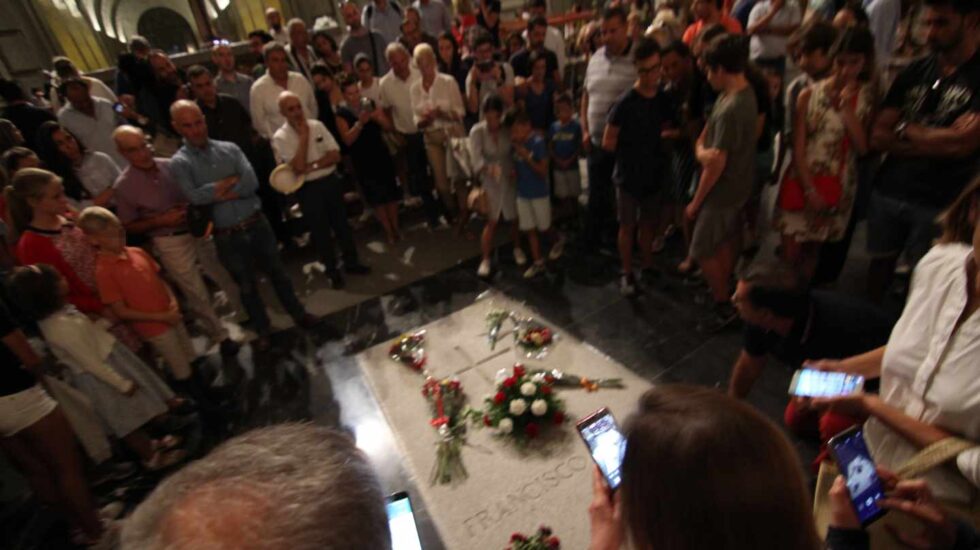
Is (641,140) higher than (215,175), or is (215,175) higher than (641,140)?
(215,175)

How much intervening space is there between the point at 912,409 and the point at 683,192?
2.49m

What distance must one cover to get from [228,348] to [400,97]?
2.93m

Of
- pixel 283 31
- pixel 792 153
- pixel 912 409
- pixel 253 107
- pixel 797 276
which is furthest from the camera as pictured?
pixel 283 31

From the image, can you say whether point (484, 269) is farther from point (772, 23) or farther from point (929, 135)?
point (772, 23)

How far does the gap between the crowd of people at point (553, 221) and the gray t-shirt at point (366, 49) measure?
26 mm

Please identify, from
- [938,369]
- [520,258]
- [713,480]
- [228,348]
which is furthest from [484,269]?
[713,480]

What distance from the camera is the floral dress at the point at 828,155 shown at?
274 cm

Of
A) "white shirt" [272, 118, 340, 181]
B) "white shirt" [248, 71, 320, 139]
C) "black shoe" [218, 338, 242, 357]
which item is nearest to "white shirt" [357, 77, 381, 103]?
"white shirt" [248, 71, 320, 139]

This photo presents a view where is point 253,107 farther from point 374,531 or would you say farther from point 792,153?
→ point 374,531

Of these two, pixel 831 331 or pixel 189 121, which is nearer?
pixel 831 331

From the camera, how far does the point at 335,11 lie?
37.1 feet

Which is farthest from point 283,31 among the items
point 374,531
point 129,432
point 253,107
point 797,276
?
point 374,531

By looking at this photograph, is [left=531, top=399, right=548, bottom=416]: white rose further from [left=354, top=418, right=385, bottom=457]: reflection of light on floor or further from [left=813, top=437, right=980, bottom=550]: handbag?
[left=813, top=437, right=980, bottom=550]: handbag

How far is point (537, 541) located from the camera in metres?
2.18
